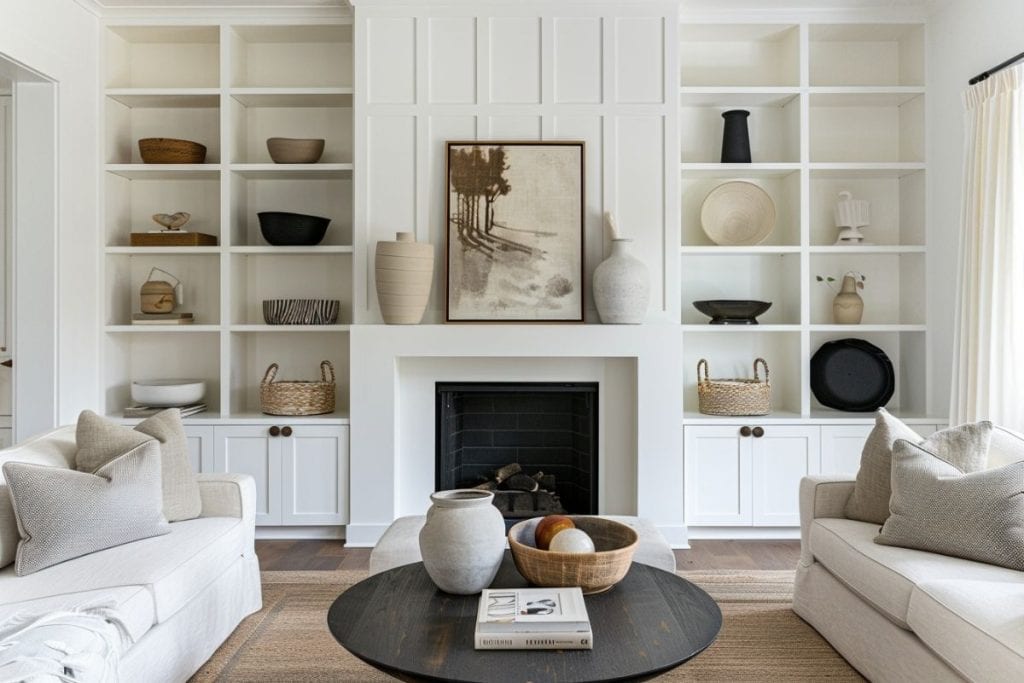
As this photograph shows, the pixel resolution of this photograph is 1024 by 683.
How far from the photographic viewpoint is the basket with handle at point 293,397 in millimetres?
4027

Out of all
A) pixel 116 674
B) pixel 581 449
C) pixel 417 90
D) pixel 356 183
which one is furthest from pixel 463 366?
pixel 116 674

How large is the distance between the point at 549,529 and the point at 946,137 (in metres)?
3.37

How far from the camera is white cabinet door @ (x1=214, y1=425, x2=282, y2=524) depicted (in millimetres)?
3980

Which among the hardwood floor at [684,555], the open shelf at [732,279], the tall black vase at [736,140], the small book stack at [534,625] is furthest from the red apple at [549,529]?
the tall black vase at [736,140]

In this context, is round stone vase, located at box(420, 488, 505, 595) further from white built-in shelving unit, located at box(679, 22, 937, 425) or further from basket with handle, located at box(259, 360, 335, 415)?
white built-in shelving unit, located at box(679, 22, 937, 425)

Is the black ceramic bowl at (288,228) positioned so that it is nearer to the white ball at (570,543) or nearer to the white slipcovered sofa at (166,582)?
the white slipcovered sofa at (166,582)

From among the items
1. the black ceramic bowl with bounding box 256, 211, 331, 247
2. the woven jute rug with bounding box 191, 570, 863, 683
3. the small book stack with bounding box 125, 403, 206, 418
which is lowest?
the woven jute rug with bounding box 191, 570, 863, 683

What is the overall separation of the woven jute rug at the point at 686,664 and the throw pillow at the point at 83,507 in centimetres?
54

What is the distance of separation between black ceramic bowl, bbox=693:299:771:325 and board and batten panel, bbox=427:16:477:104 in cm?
170

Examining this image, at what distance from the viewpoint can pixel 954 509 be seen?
2.24m

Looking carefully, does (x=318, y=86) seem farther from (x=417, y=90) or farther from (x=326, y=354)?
(x=326, y=354)

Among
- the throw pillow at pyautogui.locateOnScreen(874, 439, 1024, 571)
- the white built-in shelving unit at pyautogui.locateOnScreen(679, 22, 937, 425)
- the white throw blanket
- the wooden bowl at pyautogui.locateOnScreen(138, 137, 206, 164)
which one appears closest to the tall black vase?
the white built-in shelving unit at pyautogui.locateOnScreen(679, 22, 937, 425)

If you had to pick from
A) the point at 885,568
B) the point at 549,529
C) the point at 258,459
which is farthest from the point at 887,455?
the point at 258,459

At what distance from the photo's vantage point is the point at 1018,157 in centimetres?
321
